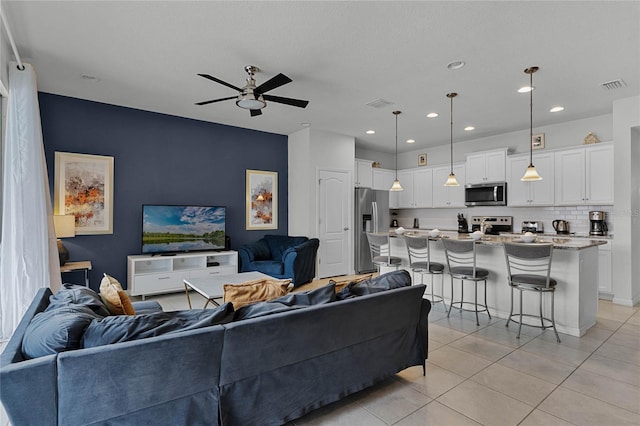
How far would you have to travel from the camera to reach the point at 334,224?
667 centimetres

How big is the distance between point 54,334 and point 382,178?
23.6ft

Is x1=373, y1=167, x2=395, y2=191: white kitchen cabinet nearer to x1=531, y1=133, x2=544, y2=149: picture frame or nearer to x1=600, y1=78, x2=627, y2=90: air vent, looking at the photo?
x1=531, y1=133, x2=544, y2=149: picture frame

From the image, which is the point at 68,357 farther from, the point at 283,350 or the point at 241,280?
the point at 241,280

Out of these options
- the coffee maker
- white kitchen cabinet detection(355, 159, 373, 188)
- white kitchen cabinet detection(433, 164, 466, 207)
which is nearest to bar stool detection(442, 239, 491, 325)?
the coffee maker

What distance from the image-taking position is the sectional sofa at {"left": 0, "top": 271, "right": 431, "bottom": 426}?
4.52 ft

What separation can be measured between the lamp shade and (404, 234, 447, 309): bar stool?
170 inches

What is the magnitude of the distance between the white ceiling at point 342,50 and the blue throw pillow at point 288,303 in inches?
84.6

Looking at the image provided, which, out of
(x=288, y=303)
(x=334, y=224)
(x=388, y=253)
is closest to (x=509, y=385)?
(x=288, y=303)

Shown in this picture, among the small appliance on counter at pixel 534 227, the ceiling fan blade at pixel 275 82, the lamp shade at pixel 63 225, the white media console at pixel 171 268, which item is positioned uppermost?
the ceiling fan blade at pixel 275 82

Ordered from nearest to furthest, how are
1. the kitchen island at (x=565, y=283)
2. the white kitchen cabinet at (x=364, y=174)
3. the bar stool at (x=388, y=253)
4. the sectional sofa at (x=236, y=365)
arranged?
1. the sectional sofa at (x=236, y=365)
2. the kitchen island at (x=565, y=283)
3. the bar stool at (x=388, y=253)
4. the white kitchen cabinet at (x=364, y=174)

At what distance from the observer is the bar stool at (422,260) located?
169 inches

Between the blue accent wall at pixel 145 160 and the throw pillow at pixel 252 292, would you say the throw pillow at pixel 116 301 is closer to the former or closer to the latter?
the throw pillow at pixel 252 292

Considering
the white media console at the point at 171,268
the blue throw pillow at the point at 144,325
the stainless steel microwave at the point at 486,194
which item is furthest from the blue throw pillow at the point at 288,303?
the stainless steel microwave at the point at 486,194

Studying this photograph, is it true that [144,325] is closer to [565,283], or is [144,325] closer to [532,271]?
[532,271]
